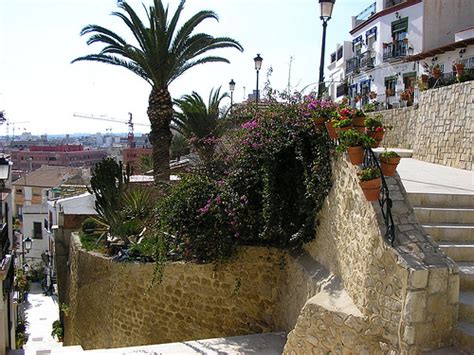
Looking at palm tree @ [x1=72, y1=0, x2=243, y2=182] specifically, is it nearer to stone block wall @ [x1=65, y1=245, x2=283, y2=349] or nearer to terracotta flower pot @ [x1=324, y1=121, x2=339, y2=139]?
stone block wall @ [x1=65, y1=245, x2=283, y2=349]

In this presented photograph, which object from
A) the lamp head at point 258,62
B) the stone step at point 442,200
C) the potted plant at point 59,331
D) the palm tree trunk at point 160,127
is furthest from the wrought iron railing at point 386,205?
the potted plant at point 59,331

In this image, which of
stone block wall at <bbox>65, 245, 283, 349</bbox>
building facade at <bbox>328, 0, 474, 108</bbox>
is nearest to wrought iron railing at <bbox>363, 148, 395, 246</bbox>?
stone block wall at <bbox>65, 245, 283, 349</bbox>

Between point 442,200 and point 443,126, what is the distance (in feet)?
15.6

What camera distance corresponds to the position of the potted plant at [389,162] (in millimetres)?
5137

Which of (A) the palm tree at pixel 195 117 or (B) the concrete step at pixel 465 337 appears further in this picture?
(A) the palm tree at pixel 195 117

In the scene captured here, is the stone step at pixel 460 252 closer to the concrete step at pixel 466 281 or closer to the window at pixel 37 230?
the concrete step at pixel 466 281

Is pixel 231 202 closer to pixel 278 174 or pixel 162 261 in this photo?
pixel 278 174

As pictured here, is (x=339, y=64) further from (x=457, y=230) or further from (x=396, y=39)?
(x=457, y=230)

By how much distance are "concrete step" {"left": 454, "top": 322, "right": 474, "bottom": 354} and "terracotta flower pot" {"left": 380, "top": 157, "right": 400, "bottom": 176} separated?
176 centimetres

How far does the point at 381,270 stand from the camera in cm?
464

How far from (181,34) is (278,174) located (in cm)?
812

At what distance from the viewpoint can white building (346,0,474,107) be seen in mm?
21406

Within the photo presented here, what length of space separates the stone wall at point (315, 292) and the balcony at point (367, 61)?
23.7 m

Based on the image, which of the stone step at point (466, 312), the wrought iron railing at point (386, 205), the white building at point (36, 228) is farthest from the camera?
the white building at point (36, 228)
